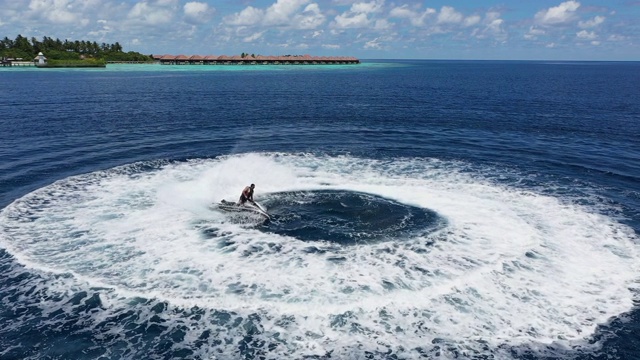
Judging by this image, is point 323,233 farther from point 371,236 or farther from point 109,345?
point 109,345

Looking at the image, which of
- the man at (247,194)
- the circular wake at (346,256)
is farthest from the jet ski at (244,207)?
A: the circular wake at (346,256)

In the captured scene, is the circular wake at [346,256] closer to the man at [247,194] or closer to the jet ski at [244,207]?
the jet ski at [244,207]

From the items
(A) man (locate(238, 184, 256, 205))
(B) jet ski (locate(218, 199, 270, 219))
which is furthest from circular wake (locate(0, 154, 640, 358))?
(A) man (locate(238, 184, 256, 205))

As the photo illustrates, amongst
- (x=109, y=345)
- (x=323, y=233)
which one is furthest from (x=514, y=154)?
(x=109, y=345)

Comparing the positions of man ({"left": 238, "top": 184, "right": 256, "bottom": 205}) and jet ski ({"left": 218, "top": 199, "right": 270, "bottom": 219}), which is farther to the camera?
man ({"left": 238, "top": 184, "right": 256, "bottom": 205})

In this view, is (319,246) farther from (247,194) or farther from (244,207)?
(247,194)

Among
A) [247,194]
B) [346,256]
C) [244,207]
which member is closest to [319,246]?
[346,256]

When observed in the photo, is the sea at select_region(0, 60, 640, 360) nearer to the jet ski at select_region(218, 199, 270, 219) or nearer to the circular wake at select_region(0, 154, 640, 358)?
the circular wake at select_region(0, 154, 640, 358)
